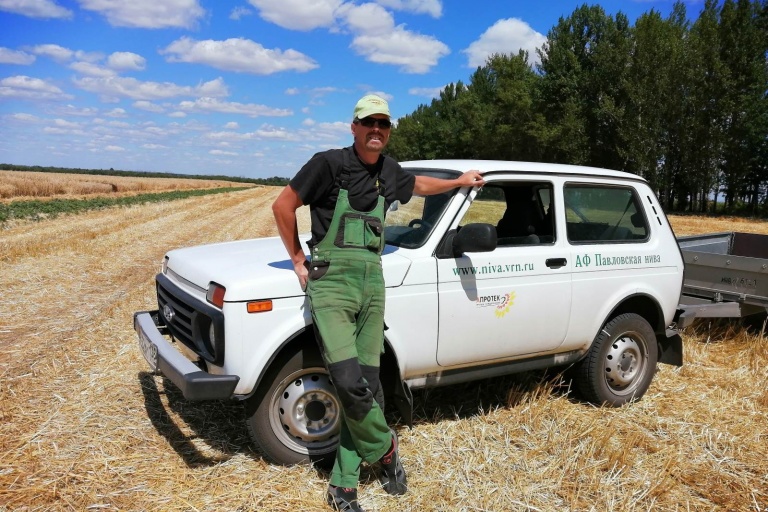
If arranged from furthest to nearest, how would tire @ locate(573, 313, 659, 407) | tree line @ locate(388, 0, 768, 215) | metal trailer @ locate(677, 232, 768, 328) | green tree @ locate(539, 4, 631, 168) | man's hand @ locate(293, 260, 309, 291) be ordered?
green tree @ locate(539, 4, 631, 168)
tree line @ locate(388, 0, 768, 215)
metal trailer @ locate(677, 232, 768, 328)
tire @ locate(573, 313, 659, 407)
man's hand @ locate(293, 260, 309, 291)

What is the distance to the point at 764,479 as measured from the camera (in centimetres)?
354

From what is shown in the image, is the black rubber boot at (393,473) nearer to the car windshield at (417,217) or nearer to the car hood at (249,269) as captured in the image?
the car hood at (249,269)

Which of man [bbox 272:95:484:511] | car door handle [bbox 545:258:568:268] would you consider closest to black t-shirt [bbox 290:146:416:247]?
man [bbox 272:95:484:511]

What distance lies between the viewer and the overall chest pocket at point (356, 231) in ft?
9.64

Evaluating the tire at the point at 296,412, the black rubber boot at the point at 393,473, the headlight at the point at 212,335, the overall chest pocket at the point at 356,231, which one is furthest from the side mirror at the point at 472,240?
the headlight at the point at 212,335

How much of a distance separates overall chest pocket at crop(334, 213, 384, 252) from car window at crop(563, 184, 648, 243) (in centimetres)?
188

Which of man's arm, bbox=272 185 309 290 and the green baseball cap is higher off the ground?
the green baseball cap

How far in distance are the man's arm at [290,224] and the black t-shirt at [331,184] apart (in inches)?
2.5

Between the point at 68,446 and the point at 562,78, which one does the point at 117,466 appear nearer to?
the point at 68,446

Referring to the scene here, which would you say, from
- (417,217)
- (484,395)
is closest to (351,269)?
(417,217)

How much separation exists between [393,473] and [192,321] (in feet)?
4.78

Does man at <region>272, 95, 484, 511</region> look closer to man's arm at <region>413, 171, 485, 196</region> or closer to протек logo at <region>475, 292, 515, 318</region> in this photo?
man's arm at <region>413, 171, 485, 196</region>

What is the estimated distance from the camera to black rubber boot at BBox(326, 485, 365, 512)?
3.02 meters

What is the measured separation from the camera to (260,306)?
3.13 metres
